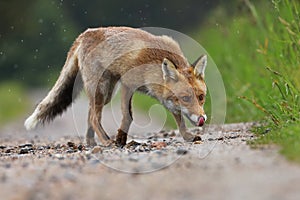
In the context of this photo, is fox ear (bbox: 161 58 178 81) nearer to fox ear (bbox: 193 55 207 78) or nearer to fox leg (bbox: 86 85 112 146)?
fox ear (bbox: 193 55 207 78)

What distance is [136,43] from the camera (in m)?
7.79

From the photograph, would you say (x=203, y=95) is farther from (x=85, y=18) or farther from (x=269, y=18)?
(x=85, y=18)


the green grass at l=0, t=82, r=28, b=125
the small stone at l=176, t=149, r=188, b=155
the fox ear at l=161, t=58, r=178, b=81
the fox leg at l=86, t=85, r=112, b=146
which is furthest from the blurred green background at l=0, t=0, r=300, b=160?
the fox leg at l=86, t=85, r=112, b=146

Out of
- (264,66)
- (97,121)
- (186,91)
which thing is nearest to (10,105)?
(264,66)

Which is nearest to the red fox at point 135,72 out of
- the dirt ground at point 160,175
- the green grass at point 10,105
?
the dirt ground at point 160,175

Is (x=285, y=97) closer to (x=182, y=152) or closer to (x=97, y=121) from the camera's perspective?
(x=182, y=152)

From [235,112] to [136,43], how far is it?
3.57 m

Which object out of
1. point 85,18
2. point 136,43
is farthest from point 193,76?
point 85,18

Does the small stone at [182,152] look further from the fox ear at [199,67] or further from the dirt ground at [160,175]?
the fox ear at [199,67]

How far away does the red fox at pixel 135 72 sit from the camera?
7.41 metres

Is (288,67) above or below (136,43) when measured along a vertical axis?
below

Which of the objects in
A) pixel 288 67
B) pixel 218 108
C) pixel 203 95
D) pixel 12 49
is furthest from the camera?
pixel 12 49

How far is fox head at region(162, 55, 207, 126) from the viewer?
285 inches

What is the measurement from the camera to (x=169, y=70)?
24.4 ft
